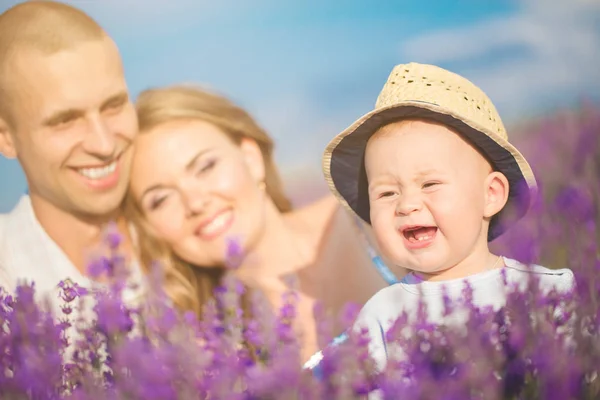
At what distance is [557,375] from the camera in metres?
1.50

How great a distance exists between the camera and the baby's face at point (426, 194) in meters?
2.33

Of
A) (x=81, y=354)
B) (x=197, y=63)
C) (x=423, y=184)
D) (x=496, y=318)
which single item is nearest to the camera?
(x=496, y=318)

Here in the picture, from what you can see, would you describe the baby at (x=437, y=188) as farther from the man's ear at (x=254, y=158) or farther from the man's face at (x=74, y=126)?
the man's face at (x=74, y=126)

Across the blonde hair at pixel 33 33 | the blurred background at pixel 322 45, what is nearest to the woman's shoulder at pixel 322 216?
the blurred background at pixel 322 45

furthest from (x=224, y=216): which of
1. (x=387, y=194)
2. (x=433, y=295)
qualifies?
(x=433, y=295)

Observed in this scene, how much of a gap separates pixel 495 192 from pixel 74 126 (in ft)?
5.05

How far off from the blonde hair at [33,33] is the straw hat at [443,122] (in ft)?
3.48

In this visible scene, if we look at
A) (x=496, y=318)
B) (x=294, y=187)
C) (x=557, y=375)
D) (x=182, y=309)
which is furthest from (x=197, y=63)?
(x=557, y=375)

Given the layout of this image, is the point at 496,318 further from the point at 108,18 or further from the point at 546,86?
the point at 108,18

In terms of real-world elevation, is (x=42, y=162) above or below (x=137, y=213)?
above

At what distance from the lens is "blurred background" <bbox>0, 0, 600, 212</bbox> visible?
117 inches

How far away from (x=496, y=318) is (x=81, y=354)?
117cm

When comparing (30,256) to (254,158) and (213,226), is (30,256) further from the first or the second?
(254,158)

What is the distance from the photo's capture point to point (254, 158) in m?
3.09
